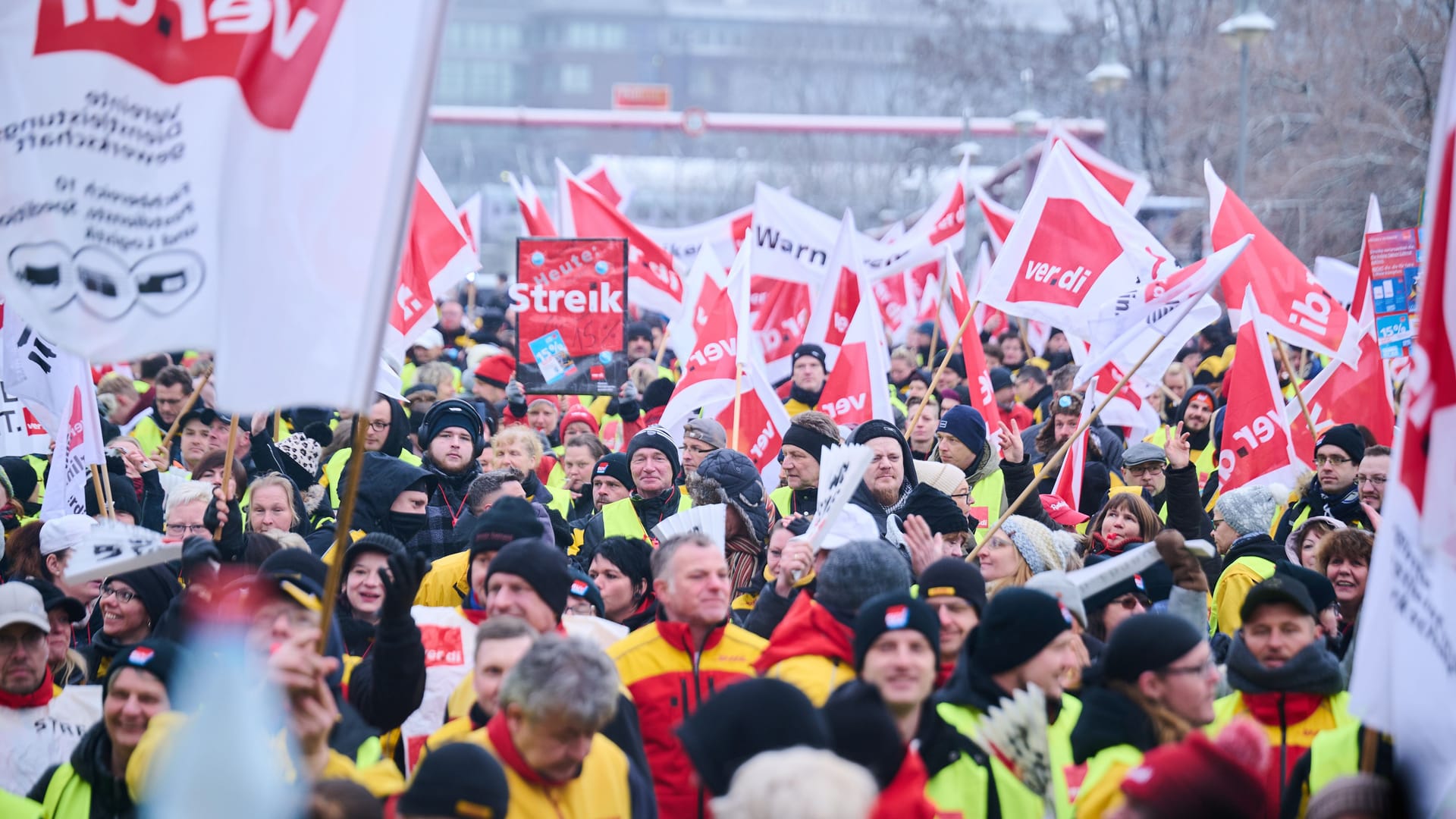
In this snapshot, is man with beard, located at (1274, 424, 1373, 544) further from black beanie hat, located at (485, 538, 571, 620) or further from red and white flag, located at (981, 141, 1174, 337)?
black beanie hat, located at (485, 538, 571, 620)

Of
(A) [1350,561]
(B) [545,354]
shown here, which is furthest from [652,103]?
(A) [1350,561]

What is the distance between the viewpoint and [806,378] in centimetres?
1109

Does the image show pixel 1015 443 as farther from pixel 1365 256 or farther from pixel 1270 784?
pixel 1270 784

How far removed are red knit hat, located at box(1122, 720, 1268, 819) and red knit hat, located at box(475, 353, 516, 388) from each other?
890cm

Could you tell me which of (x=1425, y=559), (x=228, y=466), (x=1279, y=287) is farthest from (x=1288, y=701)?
(x=1279, y=287)

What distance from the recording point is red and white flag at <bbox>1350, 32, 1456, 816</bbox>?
11.9ft

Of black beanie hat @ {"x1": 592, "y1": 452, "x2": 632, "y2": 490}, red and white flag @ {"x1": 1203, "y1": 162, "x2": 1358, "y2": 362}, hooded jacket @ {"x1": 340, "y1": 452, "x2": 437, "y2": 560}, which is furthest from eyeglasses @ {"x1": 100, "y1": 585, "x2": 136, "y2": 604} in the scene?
red and white flag @ {"x1": 1203, "y1": 162, "x2": 1358, "y2": 362}

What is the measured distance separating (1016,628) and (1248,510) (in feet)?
11.3

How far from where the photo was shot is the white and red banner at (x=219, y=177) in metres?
4.16

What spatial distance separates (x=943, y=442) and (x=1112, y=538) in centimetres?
176

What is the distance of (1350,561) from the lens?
6.10 metres

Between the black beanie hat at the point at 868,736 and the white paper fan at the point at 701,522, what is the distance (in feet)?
6.08

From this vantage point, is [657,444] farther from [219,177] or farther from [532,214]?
[532,214]

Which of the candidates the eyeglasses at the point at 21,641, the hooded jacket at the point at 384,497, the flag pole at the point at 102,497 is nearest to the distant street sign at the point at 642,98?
the hooded jacket at the point at 384,497
